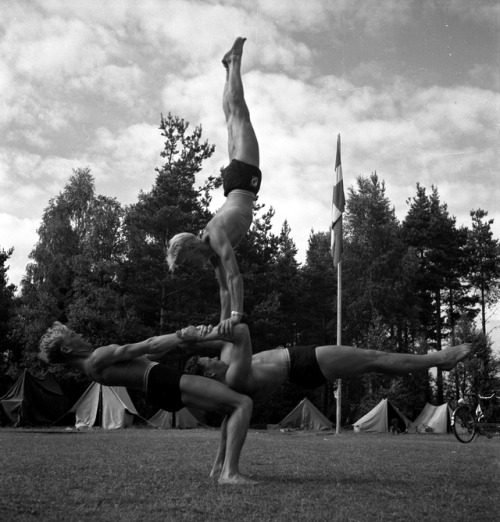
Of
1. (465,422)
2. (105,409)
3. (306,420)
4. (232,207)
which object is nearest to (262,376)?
(232,207)

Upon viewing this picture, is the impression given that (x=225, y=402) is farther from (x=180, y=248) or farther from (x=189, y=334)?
(x=180, y=248)

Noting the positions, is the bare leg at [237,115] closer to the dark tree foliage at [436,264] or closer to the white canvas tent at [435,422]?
the white canvas tent at [435,422]

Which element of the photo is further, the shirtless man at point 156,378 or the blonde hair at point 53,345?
the blonde hair at point 53,345

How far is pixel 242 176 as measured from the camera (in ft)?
20.3

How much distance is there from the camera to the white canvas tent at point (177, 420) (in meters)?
20.7

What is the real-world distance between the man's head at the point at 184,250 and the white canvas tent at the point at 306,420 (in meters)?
17.8

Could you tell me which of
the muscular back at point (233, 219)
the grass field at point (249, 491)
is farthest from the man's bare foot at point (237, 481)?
the muscular back at point (233, 219)

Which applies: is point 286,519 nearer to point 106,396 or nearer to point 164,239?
point 106,396

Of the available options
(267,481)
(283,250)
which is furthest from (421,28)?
(283,250)

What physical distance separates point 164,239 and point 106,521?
24528 mm

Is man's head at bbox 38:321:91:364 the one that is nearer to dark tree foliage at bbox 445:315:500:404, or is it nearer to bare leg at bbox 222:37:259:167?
bare leg at bbox 222:37:259:167

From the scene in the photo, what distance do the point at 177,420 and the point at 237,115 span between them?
16.8m

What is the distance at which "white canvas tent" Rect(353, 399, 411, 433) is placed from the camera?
70.5ft

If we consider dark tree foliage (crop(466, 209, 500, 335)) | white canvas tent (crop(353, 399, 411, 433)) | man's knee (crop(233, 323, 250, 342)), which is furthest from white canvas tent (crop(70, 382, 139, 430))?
dark tree foliage (crop(466, 209, 500, 335))
